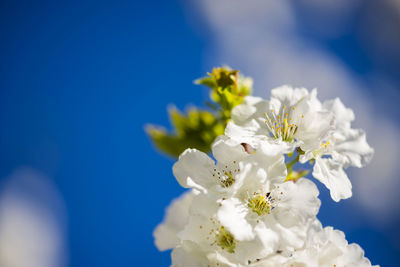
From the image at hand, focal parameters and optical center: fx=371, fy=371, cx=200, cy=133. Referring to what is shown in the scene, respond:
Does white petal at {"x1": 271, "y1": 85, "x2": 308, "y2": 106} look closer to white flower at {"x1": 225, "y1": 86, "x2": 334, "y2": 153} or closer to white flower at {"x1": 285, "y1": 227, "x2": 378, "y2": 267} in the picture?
white flower at {"x1": 225, "y1": 86, "x2": 334, "y2": 153}

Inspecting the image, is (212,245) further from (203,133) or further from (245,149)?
(203,133)

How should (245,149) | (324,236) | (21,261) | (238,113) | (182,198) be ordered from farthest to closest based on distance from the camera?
(21,261) → (182,198) → (238,113) → (245,149) → (324,236)

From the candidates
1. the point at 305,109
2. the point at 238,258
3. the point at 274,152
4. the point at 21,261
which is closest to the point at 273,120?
the point at 305,109

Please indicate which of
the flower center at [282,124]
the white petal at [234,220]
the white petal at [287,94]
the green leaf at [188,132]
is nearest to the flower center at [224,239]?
the white petal at [234,220]

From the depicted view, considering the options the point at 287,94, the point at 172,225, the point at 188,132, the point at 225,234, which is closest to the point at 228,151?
the point at 225,234

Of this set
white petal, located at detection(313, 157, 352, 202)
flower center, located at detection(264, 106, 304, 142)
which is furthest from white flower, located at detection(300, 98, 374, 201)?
flower center, located at detection(264, 106, 304, 142)

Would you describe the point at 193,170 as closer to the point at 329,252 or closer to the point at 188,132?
the point at 329,252
